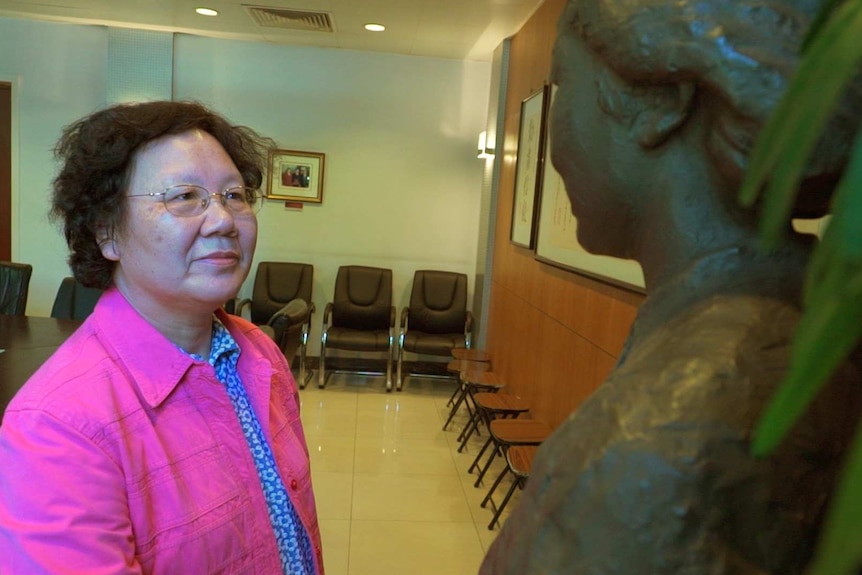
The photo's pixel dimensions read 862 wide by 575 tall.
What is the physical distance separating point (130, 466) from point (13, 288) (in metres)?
3.80

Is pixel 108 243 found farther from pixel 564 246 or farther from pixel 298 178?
pixel 298 178

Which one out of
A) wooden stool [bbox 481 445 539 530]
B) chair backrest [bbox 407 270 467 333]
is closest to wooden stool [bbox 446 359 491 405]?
chair backrest [bbox 407 270 467 333]

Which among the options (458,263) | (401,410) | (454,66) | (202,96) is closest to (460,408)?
(401,410)

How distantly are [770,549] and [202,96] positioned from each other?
20.6 feet

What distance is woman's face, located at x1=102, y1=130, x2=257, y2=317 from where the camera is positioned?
1160 millimetres

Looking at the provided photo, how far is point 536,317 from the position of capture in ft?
13.5

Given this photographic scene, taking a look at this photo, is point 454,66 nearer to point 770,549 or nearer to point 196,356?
point 196,356

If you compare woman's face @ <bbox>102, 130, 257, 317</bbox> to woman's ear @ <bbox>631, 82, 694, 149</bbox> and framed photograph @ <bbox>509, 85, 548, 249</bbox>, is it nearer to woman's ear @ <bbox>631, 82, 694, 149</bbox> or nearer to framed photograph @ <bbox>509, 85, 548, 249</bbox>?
woman's ear @ <bbox>631, 82, 694, 149</bbox>

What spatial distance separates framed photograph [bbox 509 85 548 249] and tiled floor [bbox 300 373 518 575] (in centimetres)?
148

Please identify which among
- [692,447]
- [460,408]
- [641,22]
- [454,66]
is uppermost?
[454,66]

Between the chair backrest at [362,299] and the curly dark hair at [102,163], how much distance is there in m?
4.58

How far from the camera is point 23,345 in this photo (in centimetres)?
311

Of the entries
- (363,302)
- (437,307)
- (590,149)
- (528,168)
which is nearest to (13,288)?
(363,302)

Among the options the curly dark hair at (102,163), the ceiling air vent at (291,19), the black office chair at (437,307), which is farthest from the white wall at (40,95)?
the curly dark hair at (102,163)
